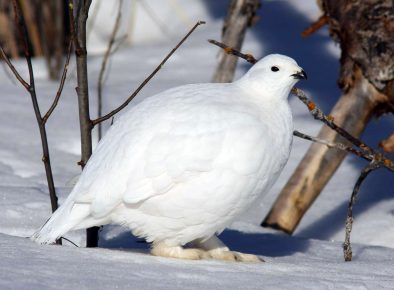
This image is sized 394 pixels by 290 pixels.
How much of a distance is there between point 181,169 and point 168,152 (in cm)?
7

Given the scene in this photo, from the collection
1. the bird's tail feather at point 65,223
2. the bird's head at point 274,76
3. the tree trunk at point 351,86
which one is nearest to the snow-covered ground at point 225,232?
the bird's tail feather at point 65,223

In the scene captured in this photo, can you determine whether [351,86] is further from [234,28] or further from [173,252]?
[173,252]

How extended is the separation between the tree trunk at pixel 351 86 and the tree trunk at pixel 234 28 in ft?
2.60

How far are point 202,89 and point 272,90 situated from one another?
0.76 ft

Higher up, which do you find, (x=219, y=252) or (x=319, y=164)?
(x=219, y=252)

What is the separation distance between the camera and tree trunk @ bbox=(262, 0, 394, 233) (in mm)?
3883

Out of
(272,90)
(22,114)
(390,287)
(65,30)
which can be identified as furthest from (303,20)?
(390,287)

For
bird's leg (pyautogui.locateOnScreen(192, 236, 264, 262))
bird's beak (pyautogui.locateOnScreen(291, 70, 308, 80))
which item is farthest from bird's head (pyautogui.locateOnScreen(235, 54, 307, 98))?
bird's leg (pyautogui.locateOnScreen(192, 236, 264, 262))

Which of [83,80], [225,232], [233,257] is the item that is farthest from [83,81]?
[225,232]

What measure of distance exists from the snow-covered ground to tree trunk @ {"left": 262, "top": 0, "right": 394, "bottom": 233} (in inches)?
6.9

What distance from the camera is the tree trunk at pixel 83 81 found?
3.06 metres

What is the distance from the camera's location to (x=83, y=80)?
3102mm

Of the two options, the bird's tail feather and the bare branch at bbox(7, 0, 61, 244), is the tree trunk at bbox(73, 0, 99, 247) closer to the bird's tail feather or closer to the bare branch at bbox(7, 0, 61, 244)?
the bare branch at bbox(7, 0, 61, 244)

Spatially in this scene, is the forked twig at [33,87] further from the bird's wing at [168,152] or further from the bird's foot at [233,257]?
the bird's foot at [233,257]
